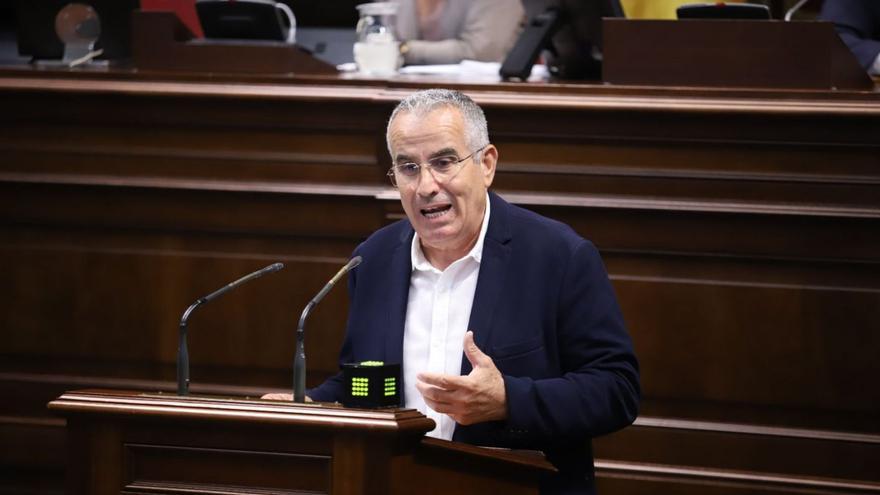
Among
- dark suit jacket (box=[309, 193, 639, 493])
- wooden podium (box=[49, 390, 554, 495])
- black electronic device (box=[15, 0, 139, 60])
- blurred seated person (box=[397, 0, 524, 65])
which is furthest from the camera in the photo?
blurred seated person (box=[397, 0, 524, 65])

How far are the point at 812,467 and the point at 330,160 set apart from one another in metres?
1.48

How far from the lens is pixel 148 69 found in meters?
3.65

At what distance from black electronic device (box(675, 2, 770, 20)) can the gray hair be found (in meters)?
1.19

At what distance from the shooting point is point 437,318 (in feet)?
7.61

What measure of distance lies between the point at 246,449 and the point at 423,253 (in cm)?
73

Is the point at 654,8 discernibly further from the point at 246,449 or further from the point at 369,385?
the point at 246,449

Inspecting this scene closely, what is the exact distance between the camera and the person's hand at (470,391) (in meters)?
1.97

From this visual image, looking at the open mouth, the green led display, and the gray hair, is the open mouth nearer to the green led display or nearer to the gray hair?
the gray hair

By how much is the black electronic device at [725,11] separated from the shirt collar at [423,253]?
1.18 m

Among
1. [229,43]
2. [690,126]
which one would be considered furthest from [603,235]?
[229,43]

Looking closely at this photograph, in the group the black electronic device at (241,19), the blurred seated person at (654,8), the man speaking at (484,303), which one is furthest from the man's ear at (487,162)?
the blurred seated person at (654,8)

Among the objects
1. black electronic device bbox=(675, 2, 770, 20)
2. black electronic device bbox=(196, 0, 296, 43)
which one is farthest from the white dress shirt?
black electronic device bbox=(196, 0, 296, 43)

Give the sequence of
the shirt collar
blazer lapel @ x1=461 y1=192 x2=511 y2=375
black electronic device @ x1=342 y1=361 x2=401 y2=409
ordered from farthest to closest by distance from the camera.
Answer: the shirt collar, blazer lapel @ x1=461 y1=192 x2=511 y2=375, black electronic device @ x1=342 y1=361 x2=401 y2=409

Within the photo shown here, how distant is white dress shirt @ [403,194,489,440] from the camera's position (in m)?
2.29
